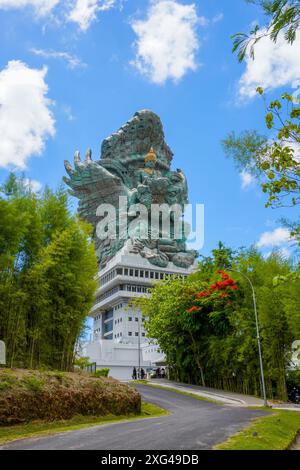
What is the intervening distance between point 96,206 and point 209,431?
227ft

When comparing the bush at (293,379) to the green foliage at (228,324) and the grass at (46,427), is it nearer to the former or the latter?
the green foliage at (228,324)

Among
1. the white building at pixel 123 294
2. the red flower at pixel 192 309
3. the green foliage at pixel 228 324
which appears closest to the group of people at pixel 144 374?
the green foliage at pixel 228 324

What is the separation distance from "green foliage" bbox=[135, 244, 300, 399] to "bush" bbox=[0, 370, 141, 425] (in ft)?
30.7

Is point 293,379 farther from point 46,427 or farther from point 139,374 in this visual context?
point 139,374

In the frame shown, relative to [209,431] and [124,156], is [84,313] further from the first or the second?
[124,156]

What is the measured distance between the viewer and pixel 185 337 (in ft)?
110

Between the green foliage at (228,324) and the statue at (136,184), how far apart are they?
128 feet

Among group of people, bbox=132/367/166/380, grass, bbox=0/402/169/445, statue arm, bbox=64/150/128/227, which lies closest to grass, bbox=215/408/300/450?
grass, bbox=0/402/169/445

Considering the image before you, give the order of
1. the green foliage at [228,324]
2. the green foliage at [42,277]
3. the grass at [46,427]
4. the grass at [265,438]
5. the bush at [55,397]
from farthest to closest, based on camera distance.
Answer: the green foliage at [228,324] < the green foliage at [42,277] < the bush at [55,397] < the grass at [46,427] < the grass at [265,438]

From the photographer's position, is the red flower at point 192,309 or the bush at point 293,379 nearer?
the bush at point 293,379

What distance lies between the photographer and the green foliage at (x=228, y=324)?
25266 mm

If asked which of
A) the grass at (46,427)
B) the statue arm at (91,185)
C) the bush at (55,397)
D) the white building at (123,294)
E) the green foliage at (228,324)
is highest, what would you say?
the statue arm at (91,185)

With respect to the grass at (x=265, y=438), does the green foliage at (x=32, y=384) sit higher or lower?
higher

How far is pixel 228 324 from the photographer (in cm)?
3008
